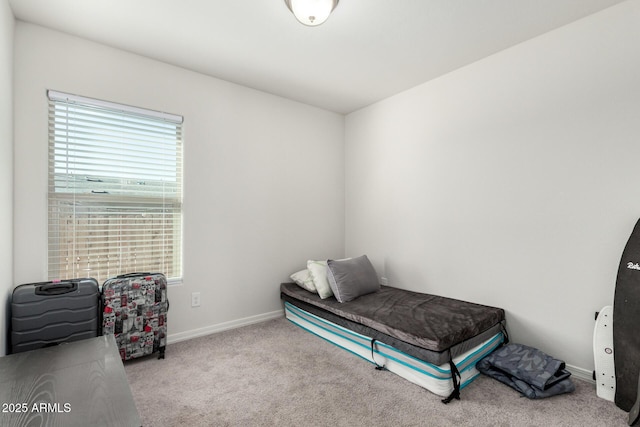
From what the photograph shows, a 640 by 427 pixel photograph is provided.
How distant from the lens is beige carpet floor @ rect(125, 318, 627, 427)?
→ 179 cm

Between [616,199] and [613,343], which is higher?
[616,199]

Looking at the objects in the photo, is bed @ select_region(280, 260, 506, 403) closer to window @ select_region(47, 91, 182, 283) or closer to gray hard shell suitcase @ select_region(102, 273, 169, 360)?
gray hard shell suitcase @ select_region(102, 273, 169, 360)

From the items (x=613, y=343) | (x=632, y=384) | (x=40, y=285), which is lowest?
(x=632, y=384)

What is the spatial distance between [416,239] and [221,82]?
263cm

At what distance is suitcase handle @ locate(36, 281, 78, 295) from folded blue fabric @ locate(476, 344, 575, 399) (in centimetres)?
297

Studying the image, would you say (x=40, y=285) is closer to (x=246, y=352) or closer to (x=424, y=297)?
(x=246, y=352)

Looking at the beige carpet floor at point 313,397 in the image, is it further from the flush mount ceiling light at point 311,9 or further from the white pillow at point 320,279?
the flush mount ceiling light at point 311,9

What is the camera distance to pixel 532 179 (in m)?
2.46

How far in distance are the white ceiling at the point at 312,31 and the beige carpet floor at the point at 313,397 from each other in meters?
2.58

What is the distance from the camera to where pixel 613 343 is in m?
1.93

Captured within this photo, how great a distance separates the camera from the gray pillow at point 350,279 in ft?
9.69

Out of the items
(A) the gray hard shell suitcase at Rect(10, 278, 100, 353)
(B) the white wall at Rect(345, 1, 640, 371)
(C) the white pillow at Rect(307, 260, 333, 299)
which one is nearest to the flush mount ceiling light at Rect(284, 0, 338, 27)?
(B) the white wall at Rect(345, 1, 640, 371)

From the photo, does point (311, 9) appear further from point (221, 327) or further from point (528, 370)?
point (221, 327)

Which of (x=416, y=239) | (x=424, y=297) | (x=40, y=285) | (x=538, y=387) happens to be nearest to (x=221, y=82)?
(x=40, y=285)
